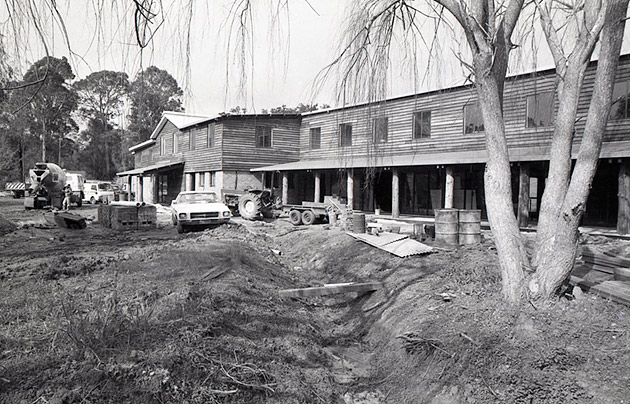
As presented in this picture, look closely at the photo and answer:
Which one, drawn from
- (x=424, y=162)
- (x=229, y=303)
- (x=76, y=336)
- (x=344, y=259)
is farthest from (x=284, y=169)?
(x=76, y=336)

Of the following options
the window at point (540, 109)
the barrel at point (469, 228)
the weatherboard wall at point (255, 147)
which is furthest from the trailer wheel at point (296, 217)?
the window at point (540, 109)

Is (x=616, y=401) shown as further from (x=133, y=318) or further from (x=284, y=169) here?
(x=284, y=169)

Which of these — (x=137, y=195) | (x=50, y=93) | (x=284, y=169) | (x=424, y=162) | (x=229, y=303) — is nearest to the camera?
(x=50, y=93)

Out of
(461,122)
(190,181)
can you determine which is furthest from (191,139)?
(461,122)

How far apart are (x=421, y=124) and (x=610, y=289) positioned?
56.9 feet

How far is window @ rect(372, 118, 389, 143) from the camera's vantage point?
5344 millimetres

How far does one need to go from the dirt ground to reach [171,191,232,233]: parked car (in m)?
7.61

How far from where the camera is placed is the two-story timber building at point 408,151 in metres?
12.9

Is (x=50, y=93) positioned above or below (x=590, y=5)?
below

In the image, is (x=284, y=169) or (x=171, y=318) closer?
(x=171, y=318)

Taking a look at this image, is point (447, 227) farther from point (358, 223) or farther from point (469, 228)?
point (358, 223)

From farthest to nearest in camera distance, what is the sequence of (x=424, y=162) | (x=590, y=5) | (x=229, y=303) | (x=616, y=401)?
(x=424, y=162) → (x=229, y=303) → (x=590, y=5) → (x=616, y=401)

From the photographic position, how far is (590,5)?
5.22 meters

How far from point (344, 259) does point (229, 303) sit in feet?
18.8
